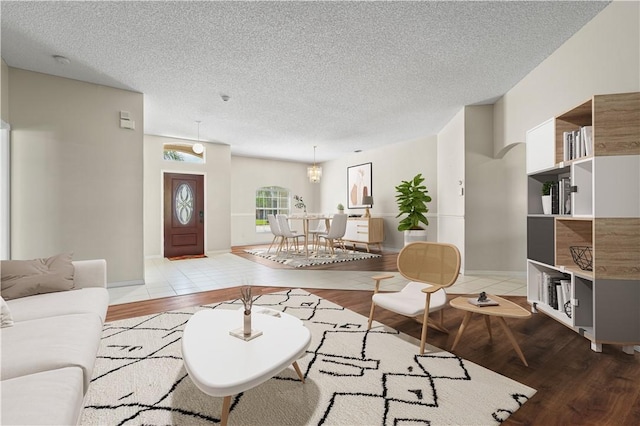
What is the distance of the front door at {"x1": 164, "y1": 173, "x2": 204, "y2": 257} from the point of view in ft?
22.3

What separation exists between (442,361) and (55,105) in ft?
16.8

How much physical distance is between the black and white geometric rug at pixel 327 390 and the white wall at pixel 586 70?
105 inches

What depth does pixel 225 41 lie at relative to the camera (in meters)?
2.92

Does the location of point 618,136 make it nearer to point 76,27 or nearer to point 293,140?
point 76,27

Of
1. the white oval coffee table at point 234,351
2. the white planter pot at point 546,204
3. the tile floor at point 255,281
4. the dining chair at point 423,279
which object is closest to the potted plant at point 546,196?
the white planter pot at point 546,204

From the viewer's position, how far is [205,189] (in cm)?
718

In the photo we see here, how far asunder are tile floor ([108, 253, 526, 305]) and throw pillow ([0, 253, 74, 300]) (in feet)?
3.89

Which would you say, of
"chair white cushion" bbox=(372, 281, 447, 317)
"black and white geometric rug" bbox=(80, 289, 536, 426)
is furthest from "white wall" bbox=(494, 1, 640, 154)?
"black and white geometric rug" bbox=(80, 289, 536, 426)

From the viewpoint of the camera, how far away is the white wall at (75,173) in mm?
3494

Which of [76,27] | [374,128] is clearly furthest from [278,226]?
[76,27]

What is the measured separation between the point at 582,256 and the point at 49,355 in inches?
151

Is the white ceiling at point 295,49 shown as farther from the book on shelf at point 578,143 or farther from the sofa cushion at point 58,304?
the sofa cushion at point 58,304

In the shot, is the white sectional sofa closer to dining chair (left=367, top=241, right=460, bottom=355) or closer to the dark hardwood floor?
the dark hardwood floor

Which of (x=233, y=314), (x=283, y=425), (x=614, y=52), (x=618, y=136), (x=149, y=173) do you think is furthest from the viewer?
(x=149, y=173)
